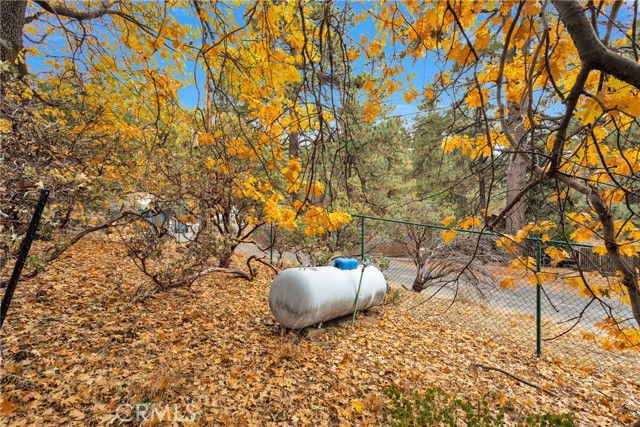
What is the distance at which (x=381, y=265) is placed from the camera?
652 centimetres

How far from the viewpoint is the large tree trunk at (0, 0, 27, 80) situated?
4.18 metres

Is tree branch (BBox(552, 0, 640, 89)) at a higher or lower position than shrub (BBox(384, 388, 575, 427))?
higher

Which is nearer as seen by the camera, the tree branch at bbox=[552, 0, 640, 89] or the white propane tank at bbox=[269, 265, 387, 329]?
the tree branch at bbox=[552, 0, 640, 89]

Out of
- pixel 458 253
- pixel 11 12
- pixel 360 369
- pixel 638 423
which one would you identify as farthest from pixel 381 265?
pixel 11 12

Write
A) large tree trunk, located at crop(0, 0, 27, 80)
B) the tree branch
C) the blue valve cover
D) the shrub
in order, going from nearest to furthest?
the tree branch → the shrub → large tree trunk, located at crop(0, 0, 27, 80) → the blue valve cover

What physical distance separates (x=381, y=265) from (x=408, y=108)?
385 cm

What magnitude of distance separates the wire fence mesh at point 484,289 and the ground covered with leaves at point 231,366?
1.99 feet

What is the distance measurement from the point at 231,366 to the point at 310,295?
1.17m

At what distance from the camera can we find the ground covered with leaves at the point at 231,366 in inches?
95.3

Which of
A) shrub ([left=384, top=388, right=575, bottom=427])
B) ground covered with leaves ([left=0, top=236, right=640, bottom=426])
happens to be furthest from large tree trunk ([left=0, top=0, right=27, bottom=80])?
shrub ([left=384, top=388, right=575, bottom=427])
